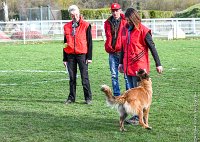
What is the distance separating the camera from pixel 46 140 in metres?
6.75

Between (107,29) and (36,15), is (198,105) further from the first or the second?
(36,15)

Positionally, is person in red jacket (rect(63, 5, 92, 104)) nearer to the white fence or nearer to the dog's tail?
the dog's tail

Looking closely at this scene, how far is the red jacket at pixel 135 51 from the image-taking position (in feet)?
24.3

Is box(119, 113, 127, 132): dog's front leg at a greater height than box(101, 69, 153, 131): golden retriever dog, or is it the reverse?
box(101, 69, 153, 131): golden retriever dog

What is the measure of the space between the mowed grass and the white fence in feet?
64.7

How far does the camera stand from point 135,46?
7449 mm

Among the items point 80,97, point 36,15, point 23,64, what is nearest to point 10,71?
point 23,64

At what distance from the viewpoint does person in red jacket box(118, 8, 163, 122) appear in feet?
24.0

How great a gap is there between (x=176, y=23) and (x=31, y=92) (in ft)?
90.9

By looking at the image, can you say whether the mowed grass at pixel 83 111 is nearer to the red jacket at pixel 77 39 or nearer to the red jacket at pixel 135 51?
the red jacket at pixel 135 51

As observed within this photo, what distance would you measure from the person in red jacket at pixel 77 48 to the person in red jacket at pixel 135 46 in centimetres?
204

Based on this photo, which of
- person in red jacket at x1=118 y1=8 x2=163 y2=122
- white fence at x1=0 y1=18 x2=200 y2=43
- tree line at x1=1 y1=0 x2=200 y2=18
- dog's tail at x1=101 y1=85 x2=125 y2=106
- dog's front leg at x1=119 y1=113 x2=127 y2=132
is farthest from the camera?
tree line at x1=1 y1=0 x2=200 y2=18

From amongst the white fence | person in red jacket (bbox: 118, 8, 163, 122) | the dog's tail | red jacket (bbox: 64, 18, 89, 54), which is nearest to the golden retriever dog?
the dog's tail

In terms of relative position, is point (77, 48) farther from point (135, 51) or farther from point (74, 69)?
point (135, 51)
